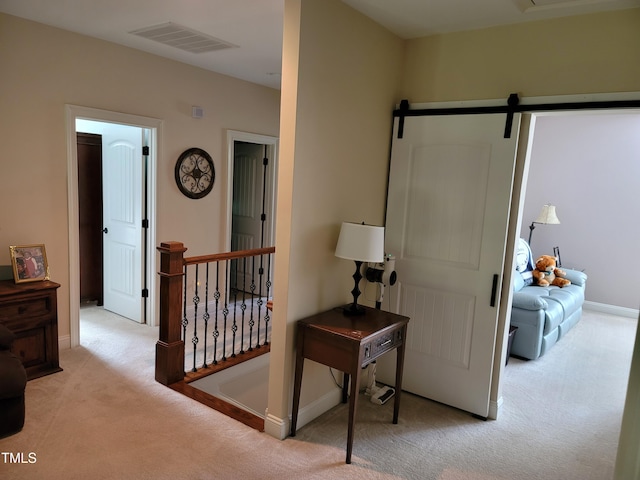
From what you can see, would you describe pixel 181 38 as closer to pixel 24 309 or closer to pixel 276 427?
pixel 24 309

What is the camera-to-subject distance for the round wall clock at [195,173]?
445 cm

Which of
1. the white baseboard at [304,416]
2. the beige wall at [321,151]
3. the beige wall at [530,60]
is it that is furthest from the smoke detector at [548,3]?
the white baseboard at [304,416]

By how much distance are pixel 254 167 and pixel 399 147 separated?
9.62 feet

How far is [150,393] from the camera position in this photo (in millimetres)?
3053

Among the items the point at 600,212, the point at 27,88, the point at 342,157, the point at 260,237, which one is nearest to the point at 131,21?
the point at 27,88

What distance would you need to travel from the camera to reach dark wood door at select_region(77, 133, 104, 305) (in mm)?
4742

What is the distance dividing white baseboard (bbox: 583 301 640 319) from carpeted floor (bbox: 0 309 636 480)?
106 inches

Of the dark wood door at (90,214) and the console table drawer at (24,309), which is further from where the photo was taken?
the dark wood door at (90,214)

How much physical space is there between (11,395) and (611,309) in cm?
661

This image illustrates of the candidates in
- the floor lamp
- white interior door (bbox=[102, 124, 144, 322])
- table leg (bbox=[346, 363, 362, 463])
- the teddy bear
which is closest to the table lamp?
table leg (bbox=[346, 363, 362, 463])

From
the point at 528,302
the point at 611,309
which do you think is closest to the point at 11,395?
the point at 528,302

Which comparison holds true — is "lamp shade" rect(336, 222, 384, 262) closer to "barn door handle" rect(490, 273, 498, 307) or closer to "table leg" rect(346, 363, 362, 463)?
"table leg" rect(346, 363, 362, 463)

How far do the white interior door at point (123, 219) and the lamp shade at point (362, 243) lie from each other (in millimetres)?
2615

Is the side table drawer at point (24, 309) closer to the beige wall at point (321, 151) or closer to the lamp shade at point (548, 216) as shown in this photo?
the beige wall at point (321, 151)
